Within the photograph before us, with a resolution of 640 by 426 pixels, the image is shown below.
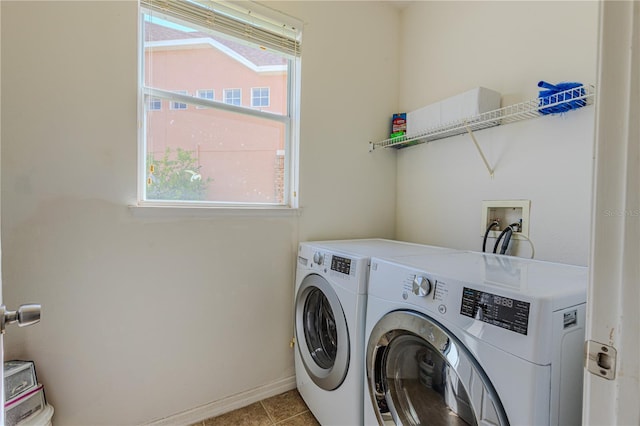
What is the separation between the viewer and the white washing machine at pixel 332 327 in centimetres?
121

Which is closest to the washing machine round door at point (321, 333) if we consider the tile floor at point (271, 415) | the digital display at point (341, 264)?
the digital display at point (341, 264)

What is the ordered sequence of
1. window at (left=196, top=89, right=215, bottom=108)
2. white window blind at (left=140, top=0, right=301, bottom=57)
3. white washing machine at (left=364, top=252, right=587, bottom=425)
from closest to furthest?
white washing machine at (left=364, top=252, right=587, bottom=425) < white window blind at (left=140, top=0, right=301, bottom=57) < window at (left=196, top=89, right=215, bottom=108)

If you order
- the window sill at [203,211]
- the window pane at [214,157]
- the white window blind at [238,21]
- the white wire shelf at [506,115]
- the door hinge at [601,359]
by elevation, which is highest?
the white window blind at [238,21]

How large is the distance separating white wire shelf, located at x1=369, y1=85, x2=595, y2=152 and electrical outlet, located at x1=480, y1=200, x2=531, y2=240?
419mm

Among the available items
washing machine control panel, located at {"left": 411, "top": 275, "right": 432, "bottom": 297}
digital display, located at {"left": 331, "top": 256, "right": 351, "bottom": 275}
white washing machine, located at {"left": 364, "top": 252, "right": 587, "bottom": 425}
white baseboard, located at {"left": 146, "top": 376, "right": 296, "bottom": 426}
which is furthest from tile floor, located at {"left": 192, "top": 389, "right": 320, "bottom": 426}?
washing machine control panel, located at {"left": 411, "top": 275, "right": 432, "bottom": 297}

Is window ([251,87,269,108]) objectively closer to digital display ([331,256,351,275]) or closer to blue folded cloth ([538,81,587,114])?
digital display ([331,256,351,275])

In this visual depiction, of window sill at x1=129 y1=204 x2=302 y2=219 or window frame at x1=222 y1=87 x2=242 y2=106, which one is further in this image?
window frame at x1=222 y1=87 x2=242 y2=106

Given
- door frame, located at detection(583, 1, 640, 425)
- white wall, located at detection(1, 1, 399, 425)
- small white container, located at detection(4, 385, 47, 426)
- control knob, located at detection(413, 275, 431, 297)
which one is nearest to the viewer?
door frame, located at detection(583, 1, 640, 425)

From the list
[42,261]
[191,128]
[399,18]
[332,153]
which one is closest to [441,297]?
[332,153]

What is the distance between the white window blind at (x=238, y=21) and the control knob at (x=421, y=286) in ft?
4.97

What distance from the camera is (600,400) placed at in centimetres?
41

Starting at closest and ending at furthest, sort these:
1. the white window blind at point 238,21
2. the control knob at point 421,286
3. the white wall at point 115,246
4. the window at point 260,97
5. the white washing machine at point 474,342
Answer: the white washing machine at point 474,342
the control knob at point 421,286
the white wall at point 115,246
the white window blind at point 238,21
the window at point 260,97

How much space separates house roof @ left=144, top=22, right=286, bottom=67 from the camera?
1445 millimetres

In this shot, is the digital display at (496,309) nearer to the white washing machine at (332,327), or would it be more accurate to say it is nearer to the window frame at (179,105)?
the white washing machine at (332,327)
